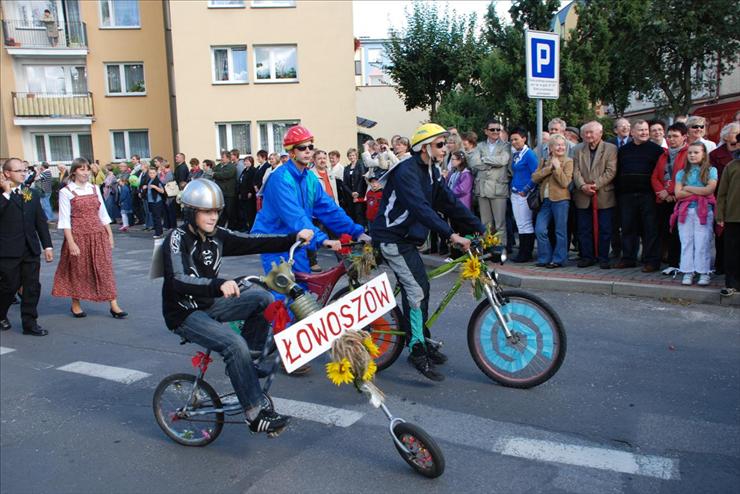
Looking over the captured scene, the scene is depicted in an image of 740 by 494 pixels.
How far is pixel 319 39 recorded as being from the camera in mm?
27297

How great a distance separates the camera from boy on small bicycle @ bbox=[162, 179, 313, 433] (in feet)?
13.1

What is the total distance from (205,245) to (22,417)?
2482 millimetres

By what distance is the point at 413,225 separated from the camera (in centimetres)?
529

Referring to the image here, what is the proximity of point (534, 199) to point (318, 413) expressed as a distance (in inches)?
233

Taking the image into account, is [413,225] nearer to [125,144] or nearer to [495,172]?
[495,172]

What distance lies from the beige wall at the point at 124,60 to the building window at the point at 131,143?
1.01ft

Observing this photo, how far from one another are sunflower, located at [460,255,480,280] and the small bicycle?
4.43 feet

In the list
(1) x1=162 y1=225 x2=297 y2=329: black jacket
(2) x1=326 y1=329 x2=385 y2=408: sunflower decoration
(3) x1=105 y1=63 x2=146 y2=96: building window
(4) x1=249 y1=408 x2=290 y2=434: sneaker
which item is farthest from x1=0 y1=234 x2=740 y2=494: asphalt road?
(3) x1=105 y1=63 x2=146 y2=96: building window

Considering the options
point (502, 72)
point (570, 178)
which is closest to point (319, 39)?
point (502, 72)

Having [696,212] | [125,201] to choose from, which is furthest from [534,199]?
[125,201]

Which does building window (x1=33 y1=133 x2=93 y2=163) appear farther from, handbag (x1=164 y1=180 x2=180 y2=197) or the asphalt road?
the asphalt road

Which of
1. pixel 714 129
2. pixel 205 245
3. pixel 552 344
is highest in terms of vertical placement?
pixel 714 129

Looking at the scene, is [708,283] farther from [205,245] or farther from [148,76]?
[148,76]

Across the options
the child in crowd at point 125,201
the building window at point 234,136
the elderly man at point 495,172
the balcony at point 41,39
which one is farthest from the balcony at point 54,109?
the elderly man at point 495,172
